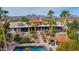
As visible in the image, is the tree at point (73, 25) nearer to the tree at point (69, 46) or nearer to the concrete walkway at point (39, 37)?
the tree at point (69, 46)

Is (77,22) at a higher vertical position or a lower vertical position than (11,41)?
higher

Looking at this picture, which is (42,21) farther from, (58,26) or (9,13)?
(9,13)

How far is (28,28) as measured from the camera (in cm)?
162

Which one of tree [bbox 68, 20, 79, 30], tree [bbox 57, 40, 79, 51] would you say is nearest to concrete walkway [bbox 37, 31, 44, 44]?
tree [bbox 57, 40, 79, 51]

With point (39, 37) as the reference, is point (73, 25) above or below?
above

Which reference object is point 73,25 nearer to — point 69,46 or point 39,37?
point 69,46

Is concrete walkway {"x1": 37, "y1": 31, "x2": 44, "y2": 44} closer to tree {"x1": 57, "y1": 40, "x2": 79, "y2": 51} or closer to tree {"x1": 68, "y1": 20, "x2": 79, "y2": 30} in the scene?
tree {"x1": 57, "y1": 40, "x2": 79, "y2": 51}

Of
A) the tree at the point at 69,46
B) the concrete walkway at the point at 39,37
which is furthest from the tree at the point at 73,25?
the concrete walkway at the point at 39,37

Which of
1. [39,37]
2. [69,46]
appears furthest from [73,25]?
[39,37]
